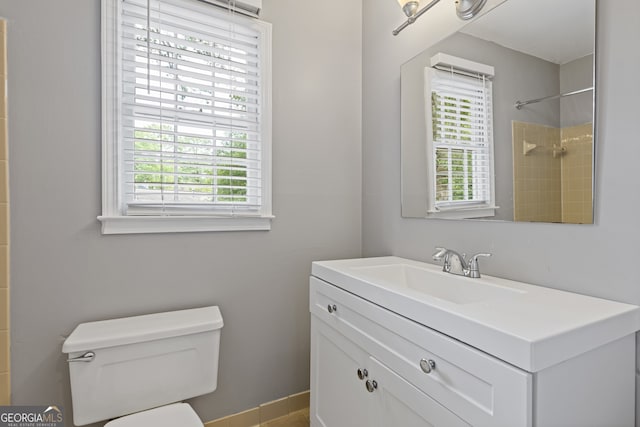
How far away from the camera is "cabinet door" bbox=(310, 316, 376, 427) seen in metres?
1.07

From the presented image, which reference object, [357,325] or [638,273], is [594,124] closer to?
[638,273]

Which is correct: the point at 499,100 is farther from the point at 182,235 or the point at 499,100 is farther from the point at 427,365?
the point at 182,235

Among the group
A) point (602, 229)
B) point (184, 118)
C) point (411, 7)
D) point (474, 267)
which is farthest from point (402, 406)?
point (411, 7)

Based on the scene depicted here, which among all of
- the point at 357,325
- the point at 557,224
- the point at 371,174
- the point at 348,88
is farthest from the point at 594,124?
the point at 348,88

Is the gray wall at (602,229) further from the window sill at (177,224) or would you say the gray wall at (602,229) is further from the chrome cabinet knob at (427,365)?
the window sill at (177,224)

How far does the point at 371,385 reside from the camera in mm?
991

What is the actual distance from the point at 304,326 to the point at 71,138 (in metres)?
1.38

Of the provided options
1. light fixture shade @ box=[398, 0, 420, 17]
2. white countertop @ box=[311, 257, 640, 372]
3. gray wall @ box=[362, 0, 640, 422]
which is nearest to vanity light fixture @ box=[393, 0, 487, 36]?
light fixture shade @ box=[398, 0, 420, 17]

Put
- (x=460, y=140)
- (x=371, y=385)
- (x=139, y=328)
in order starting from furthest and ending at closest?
(x=460, y=140)
(x=139, y=328)
(x=371, y=385)

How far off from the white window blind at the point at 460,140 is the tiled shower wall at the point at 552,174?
0.12m

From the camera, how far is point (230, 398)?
1.54 metres

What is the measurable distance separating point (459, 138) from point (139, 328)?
1.51 meters

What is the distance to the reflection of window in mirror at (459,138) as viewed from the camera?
48.2 inches

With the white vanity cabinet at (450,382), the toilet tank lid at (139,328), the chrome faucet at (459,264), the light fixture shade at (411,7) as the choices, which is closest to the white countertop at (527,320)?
the white vanity cabinet at (450,382)
